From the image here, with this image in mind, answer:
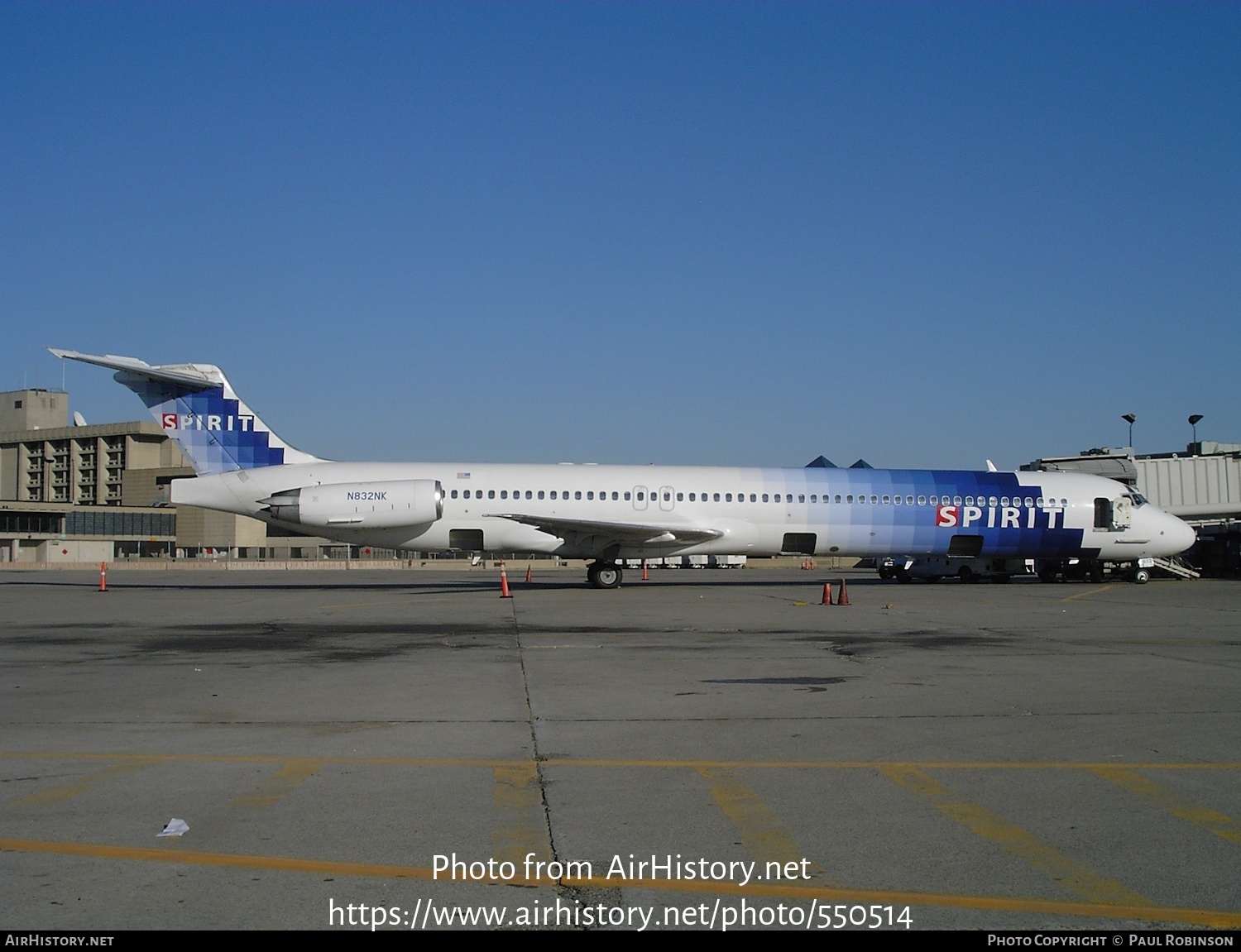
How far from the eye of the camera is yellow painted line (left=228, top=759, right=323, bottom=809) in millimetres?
6473

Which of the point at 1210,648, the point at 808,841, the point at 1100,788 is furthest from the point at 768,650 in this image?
the point at 808,841

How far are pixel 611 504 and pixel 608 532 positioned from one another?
1.56 m

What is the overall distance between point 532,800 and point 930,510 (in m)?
25.8

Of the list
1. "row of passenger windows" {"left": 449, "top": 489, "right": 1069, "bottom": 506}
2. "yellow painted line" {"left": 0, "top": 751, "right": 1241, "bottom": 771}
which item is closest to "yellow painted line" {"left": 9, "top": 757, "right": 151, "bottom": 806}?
"yellow painted line" {"left": 0, "top": 751, "right": 1241, "bottom": 771}

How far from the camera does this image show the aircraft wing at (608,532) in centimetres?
2745

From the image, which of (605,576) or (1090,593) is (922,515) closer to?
(1090,593)

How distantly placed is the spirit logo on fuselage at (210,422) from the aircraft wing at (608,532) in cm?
717

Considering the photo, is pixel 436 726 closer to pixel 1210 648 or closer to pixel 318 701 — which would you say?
pixel 318 701

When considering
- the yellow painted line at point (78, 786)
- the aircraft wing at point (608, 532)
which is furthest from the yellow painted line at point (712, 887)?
the aircraft wing at point (608, 532)

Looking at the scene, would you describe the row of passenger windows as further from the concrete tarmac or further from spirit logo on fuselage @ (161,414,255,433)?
the concrete tarmac

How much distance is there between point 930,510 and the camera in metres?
30.5

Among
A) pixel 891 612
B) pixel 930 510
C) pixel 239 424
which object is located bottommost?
pixel 891 612

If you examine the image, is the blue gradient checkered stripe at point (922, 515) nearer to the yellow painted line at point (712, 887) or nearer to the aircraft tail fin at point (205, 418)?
the aircraft tail fin at point (205, 418)

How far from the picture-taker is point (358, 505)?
91.5 ft
